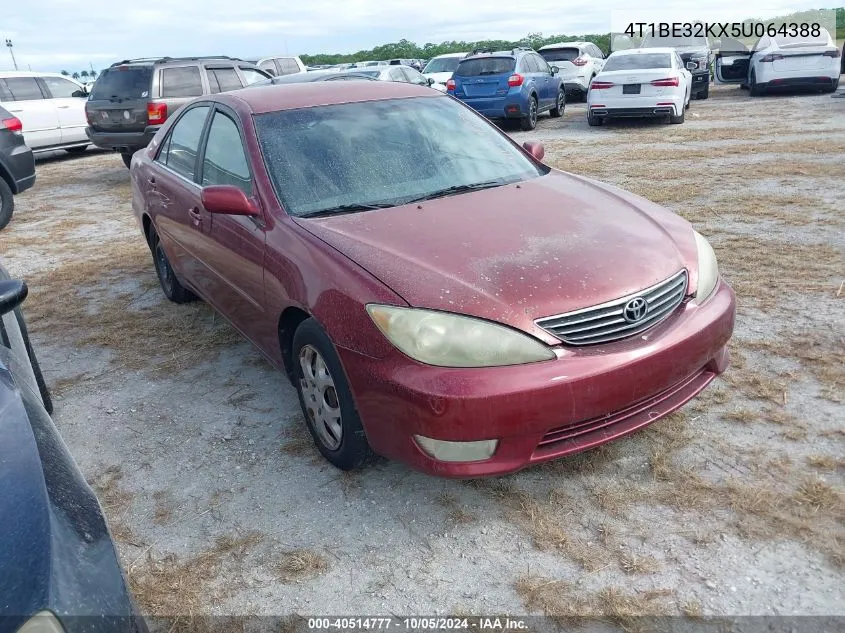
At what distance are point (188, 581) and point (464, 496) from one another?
1.12m

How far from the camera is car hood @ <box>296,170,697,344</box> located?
102 inches

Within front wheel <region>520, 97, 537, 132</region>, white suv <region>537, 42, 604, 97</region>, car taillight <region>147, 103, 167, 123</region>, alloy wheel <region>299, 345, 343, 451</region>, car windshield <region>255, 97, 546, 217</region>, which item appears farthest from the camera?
white suv <region>537, 42, 604, 97</region>

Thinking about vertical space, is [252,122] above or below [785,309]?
above

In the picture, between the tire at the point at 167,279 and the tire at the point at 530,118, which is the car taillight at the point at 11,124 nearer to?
the tire at the point at 167,279

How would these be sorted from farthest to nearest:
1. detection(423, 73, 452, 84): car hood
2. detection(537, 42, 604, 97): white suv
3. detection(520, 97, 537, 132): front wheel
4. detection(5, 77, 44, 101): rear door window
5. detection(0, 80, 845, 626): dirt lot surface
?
1. detection(537, 42, 604, 97): white suv
2. detection(423, 73, 452, 84): car hood
3. detection(520, 97, 537, 132): front wheel
4. detection(5, 77, 44, 101): rear door window
5. detection(0, 80, 845, 626): dirt lot surface

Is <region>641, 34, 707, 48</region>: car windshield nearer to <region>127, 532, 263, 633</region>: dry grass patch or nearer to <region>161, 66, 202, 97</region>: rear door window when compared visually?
<region>161, 66, 202, 97</region>: rear door window

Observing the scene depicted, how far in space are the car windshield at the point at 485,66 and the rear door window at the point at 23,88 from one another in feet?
26.7

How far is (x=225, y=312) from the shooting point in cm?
411

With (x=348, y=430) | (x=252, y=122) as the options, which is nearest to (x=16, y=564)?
(x=348, y=430)

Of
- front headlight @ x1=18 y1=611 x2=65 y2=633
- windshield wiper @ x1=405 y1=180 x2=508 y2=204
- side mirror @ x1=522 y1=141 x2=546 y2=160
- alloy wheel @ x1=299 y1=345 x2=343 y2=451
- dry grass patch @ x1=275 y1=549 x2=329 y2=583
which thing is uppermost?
side mirror @ x1=522 y1=141 x2=546 y2=160

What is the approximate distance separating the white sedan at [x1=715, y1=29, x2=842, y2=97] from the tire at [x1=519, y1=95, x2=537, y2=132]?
6125mm

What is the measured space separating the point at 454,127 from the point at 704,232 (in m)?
3.26

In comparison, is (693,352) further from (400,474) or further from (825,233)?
(825,233)

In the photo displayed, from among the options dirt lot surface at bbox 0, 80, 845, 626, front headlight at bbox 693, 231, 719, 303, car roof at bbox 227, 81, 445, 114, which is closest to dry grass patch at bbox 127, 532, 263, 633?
dirt lot surface at bbox 0, 80, 845, 626
